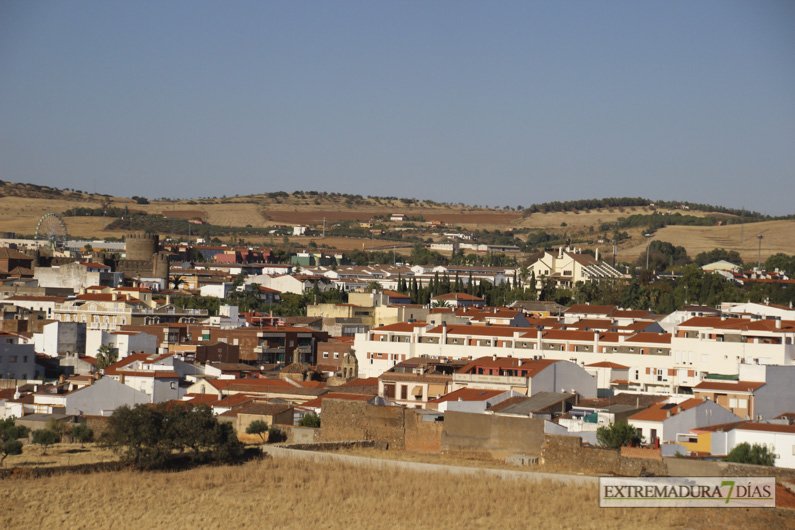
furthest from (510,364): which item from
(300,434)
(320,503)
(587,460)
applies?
(320,503)

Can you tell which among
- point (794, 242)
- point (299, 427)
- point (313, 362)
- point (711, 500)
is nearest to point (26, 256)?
point (313, 362)

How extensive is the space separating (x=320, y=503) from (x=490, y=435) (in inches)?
309

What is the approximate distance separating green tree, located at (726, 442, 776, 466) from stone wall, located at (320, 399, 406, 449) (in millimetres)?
10634

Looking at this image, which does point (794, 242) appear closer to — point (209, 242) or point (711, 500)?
point (209, 242)

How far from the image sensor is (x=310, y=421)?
1740 inches

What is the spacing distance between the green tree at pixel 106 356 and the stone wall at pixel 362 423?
18538mm

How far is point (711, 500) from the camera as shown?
30109mm

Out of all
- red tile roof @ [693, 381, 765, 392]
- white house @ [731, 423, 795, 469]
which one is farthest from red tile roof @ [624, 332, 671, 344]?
white house @ [731, 423, 795, 469]

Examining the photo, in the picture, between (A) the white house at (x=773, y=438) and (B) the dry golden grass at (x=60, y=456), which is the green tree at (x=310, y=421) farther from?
(A) the white house at (x=773, y=438)

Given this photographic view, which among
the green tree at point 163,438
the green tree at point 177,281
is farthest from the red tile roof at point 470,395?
the green tree at point 177,281

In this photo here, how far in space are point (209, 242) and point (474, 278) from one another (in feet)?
267

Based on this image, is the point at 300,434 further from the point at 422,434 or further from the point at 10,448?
the point at 10,448

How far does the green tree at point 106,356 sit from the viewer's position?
5866 centimetres

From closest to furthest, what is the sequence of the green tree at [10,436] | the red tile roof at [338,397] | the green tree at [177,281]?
the green tree at [10,436] < the red tile roof at [338,397] < the green tree at [177,281]
